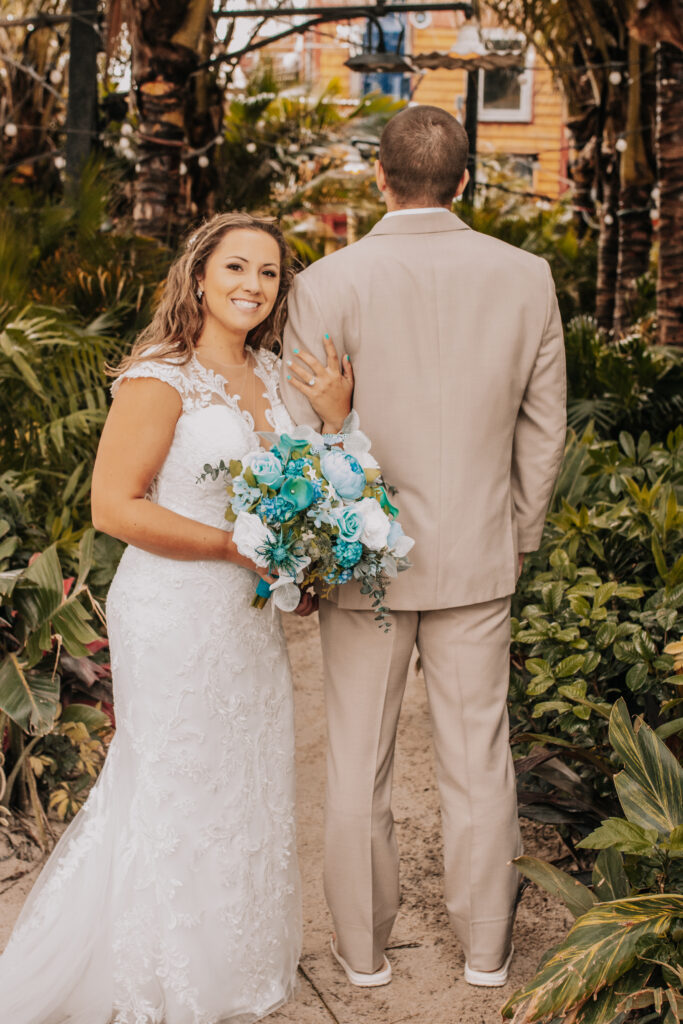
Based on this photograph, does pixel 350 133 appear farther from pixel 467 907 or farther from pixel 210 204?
pixel 467 907

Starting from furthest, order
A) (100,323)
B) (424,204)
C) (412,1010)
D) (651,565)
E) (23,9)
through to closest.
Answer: (23,9) → (100,323) → (651,565) → (412,1010) → (424,204)

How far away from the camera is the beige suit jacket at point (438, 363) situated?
2791mm

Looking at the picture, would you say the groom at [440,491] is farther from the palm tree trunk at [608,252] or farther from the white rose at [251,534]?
the palm tree trunk at [608,252]

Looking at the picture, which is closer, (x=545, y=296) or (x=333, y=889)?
(x=545, y=296)

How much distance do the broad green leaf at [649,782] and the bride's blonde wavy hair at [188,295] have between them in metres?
1.52

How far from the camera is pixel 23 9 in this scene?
12.0 m

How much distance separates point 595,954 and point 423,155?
1.94 meters

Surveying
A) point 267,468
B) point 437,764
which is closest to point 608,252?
point 437,764

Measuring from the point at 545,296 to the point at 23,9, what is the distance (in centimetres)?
1116

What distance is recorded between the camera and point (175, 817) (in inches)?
112

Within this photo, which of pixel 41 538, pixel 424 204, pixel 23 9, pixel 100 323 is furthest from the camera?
pixel 23 9

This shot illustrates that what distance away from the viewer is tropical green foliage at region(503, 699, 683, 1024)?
236 cm

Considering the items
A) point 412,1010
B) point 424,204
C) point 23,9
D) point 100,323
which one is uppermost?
point 23,9

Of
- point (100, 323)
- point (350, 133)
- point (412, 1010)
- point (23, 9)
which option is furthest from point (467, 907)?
point (350, 133)
